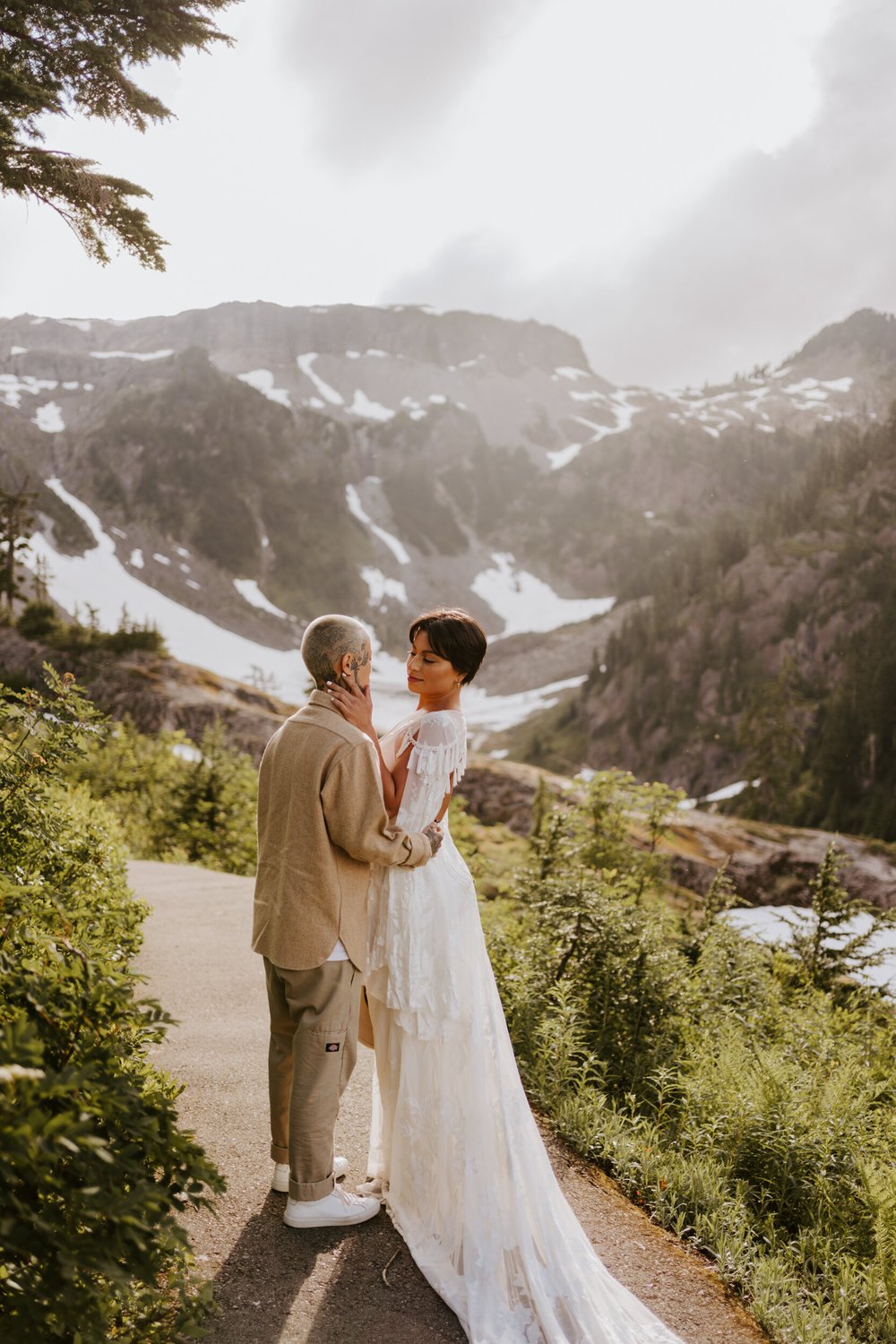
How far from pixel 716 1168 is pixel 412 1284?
1.88 meters

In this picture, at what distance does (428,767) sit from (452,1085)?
4.27 ft

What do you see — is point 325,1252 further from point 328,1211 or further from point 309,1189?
point 309,1189

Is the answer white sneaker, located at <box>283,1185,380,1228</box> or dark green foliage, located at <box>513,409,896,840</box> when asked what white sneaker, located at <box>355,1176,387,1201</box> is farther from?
dark green foliage, located at <box>513,409,896,840</box>

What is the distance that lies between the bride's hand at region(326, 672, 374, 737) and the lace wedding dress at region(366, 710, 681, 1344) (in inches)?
9.9

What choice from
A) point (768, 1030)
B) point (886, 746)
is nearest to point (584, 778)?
point (768, 1030)

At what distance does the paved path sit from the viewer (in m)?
3.11

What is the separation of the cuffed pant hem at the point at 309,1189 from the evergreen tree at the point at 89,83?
6156 millimetres

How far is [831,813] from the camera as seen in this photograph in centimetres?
6025

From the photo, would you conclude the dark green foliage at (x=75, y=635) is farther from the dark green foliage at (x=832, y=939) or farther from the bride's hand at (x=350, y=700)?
the bride's hand at (x=350, y=700)

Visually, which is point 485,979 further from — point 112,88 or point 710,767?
point 710,767

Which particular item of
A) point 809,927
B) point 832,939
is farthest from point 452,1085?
point 809,927

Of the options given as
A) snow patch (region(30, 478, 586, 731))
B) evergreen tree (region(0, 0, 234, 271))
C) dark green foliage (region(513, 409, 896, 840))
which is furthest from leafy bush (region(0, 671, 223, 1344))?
snow patch (region(30, 478, 586, 731))

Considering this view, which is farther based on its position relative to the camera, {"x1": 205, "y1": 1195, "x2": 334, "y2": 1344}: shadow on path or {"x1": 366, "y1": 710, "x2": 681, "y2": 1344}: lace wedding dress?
{"x1": 366, "y1": 710, "x2": 681, "y2": 1344}: lace wedding dress

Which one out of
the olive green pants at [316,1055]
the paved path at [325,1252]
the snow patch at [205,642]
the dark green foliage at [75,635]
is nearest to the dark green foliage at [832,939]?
the paved path at [325,1252]
